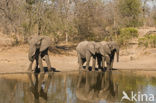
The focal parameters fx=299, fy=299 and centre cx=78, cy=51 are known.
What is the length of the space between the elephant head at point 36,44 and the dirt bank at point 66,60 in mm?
2034

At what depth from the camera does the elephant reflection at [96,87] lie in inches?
466

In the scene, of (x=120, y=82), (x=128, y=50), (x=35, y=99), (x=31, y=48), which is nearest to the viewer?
(x=35, y=99)

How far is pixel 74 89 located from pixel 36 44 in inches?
203

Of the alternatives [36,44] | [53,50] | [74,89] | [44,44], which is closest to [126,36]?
[53,50]

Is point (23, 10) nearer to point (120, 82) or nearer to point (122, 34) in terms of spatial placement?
point (122, 34)

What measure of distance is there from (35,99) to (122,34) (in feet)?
73.9

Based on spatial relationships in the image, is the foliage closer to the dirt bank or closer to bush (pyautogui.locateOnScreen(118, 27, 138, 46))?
bush (pyautogui.locateOnScreen(118, 27, 138, 46))

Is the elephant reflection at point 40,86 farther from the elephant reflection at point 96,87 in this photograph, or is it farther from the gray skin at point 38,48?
the elephant reflection at point 96,87

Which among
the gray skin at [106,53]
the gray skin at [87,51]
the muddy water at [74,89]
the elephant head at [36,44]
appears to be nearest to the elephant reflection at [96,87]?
the muddy water at [74,89]

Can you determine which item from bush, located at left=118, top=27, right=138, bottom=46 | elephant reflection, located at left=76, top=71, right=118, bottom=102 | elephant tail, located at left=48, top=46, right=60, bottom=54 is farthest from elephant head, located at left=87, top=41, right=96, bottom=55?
bush, located at left=118, top=27, right=138, bottom=46

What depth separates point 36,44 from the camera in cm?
1747

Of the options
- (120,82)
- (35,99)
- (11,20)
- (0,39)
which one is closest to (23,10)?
(11,20)

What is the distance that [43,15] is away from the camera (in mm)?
27797

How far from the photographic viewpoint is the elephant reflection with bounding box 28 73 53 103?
1150 cm
